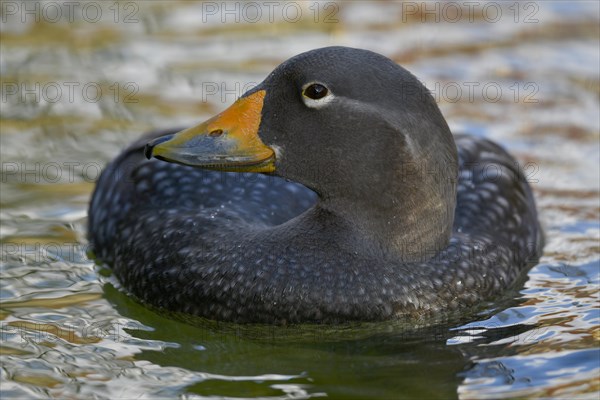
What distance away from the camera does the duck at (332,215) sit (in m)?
8.43

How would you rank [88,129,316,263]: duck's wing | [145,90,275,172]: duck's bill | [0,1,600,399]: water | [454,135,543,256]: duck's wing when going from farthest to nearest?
[454,135,543,256]: duck's wing → [88,129,316,263]: duck's wing → [145,90,275,172]: duck's bill → [0,1,600,399]: water

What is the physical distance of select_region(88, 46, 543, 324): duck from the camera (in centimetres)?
843

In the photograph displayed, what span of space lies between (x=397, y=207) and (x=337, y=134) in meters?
0.63

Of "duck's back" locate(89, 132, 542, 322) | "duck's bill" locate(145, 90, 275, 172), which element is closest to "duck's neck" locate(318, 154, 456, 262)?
"duck's back" locate(89, 132, 542, 322)

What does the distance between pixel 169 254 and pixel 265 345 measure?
1067 millimetres

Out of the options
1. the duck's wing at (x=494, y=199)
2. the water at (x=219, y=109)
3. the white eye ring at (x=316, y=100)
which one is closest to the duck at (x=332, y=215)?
the white eye ring at (x=316, y=100)

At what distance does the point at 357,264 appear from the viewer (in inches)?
335

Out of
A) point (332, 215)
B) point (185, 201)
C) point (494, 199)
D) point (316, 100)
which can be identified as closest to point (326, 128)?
point (316, 100)

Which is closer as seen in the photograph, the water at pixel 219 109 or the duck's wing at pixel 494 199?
the water at pixel 219 109

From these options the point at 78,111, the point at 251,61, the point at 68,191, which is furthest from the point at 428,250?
the point at 251,61

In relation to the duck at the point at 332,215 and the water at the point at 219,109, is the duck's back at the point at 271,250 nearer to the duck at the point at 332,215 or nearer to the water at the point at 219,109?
the duck at the point at 332,215

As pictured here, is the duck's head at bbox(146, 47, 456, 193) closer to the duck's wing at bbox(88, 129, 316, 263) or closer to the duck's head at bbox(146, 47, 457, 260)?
the duck's head at bbox(146, 47, 457, 260)

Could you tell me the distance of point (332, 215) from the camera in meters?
8.69

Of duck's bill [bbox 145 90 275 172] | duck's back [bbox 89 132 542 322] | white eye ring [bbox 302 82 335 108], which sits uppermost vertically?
white eye ring [bbox 302 82 335 108]
